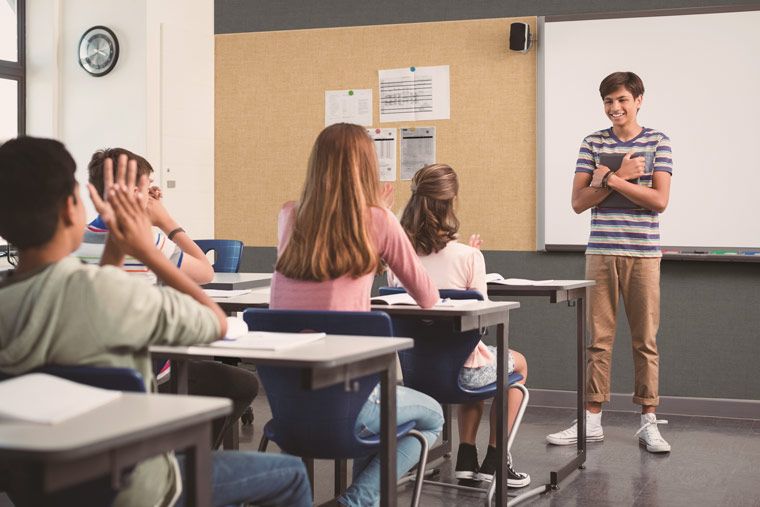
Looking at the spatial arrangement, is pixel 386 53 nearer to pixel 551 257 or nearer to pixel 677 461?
pixel 551 257

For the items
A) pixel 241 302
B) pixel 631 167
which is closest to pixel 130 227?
pixel 241 302

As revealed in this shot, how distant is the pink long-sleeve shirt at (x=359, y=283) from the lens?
2.54 m

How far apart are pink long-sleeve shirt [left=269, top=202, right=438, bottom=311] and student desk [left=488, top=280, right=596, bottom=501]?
0.91 metres

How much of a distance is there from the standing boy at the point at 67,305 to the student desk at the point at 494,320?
3.59 feet

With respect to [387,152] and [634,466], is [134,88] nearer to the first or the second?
[387,152]

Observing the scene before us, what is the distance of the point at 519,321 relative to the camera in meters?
5.45

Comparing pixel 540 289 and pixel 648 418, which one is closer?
pixel 540 289

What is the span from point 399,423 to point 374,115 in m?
3.36

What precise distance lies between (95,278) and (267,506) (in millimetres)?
669

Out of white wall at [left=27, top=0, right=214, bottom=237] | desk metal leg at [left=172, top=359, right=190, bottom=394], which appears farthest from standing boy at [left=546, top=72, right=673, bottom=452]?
white wall at [left=27, top=0, right=214, bottom=237]

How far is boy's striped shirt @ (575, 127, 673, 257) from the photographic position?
4.34 m

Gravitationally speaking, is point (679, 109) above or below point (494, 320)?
above

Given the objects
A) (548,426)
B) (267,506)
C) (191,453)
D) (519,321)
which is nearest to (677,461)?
(548,426)

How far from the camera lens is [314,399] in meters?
2.35
